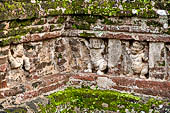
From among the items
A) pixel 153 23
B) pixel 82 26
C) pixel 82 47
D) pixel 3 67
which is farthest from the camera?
pixel 82 47

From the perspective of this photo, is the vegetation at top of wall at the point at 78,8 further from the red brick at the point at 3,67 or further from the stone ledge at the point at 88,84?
the stone ledge at the point at 88,84

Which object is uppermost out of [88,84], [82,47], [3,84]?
[82,47]

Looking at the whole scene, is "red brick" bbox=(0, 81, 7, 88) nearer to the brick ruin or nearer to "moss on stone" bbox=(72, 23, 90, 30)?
the brick ruin

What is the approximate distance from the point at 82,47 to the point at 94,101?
1374 mm

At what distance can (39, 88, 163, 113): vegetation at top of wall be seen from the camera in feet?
21.8

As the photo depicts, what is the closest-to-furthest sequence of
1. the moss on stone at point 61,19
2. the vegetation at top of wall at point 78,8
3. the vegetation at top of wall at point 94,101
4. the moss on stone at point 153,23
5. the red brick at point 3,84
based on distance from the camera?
the vegetation at top of wall at point 78,8 < the red brick at point 3,84 < the moss on stone at point 153,23 < the vegetation at top of wall at point 94,101 < the moss on stone at point 61,19

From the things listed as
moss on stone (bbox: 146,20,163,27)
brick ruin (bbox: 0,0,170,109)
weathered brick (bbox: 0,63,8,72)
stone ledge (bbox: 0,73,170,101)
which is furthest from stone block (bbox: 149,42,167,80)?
weathered brick (bbox: 0,63,8,72)

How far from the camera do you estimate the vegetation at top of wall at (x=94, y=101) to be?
663cm

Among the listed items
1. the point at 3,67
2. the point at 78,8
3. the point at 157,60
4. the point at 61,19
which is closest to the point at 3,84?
the point at 3,67

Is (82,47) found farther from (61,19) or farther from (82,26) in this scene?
(61,19)

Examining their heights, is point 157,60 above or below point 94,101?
above

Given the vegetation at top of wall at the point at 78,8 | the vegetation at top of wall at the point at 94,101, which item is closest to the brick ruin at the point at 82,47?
the vegetation at top of wall at the point at 78,8

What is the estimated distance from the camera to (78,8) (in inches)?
276

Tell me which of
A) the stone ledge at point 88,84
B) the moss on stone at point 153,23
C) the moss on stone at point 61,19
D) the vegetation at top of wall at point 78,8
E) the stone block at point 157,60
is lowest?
the stone ledge at point 88,84
